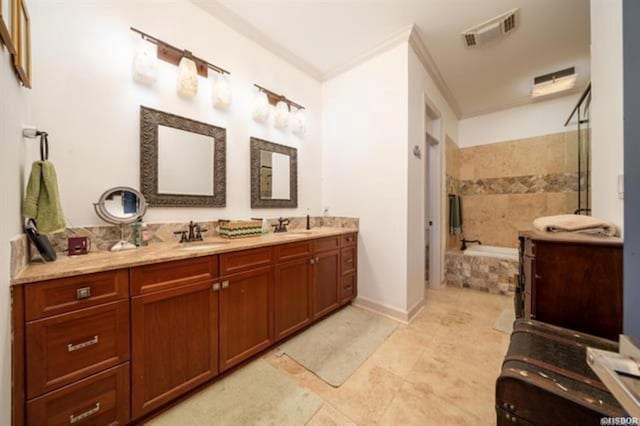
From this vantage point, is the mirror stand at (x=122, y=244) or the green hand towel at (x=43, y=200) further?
the mirror stand at (x=122, y=244)

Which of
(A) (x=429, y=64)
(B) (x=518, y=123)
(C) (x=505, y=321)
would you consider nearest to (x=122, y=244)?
(C) (x=505, y=321)

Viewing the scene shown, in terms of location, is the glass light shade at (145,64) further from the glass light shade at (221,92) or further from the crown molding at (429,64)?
the crown molding at (429,64)

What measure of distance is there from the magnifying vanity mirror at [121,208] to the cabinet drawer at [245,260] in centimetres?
62

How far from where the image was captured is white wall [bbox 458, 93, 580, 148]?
3488 mm

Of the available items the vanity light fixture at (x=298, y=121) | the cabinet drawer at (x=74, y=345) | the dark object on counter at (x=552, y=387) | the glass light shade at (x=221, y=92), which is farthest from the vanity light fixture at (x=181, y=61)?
the dark object on counter at (x=552, y=387)

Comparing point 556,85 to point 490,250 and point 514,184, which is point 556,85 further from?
Result: point 490,250

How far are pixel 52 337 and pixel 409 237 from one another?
2490 millimetres

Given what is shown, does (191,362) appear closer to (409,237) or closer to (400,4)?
(409,237)

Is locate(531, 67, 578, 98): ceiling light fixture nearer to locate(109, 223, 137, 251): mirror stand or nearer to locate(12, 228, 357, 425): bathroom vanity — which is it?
locate(12, 228, 357, 425): bathroom vanity

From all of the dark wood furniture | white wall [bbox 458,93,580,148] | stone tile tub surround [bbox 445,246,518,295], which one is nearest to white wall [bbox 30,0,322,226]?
the dark wood furniture

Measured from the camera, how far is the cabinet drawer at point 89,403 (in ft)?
2.99

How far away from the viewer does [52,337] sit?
3.05 feet

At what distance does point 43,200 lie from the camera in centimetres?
111

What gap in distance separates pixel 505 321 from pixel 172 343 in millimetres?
2911
